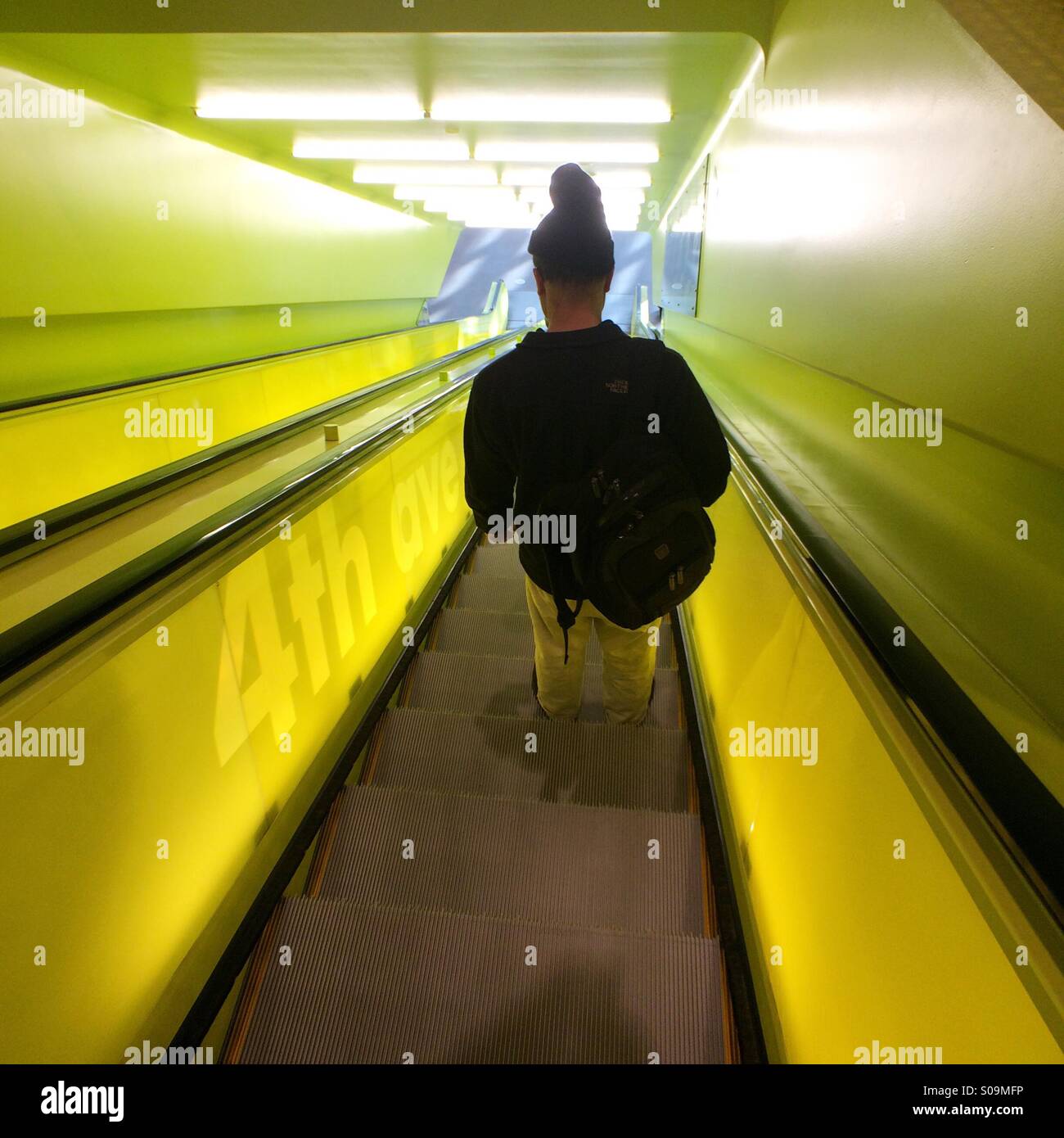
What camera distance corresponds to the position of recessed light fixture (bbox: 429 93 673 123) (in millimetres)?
3701

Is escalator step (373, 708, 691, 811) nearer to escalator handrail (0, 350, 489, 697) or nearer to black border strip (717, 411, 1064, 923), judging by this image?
escalator handrail (0, 350, 489, 697)

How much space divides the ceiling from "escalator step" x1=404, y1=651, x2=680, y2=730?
296 cm

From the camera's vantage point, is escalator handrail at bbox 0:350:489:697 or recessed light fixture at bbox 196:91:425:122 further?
recessed light fixture at bbox 196:91:425:122

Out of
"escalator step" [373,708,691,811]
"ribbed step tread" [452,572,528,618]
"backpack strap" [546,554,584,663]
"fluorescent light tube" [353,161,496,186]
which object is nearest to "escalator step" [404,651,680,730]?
"escalator step" [373,708,691,811]

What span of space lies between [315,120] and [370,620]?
12.3 ft

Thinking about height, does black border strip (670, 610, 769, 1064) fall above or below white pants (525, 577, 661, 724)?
below

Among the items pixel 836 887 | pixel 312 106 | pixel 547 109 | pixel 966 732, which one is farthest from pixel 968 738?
pixel 312 106

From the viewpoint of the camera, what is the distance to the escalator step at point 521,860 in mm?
1941

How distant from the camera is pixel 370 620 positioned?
283 cm

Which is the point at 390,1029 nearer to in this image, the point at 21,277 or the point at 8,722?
the point at 8,722

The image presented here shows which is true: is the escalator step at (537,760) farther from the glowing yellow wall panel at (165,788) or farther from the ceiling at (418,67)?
the ceiling at (418,67)

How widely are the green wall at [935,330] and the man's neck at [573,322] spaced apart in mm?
779

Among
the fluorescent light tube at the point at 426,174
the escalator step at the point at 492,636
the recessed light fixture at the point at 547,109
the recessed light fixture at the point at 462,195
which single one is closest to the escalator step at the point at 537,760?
the escalator step at the point at 492,636
